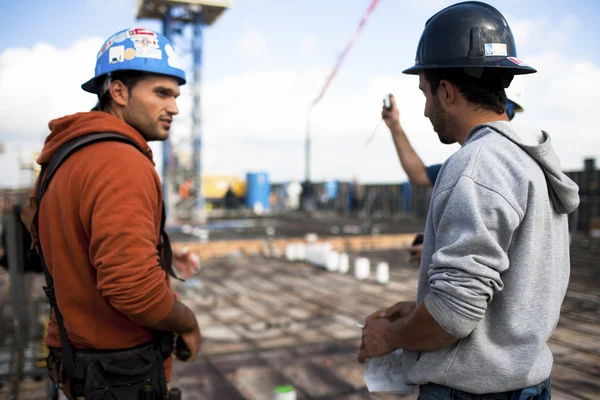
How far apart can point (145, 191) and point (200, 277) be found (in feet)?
25.1

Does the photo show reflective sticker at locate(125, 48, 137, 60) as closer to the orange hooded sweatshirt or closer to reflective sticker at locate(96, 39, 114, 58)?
reflective sticker at locate(96, 39, 114, 58)

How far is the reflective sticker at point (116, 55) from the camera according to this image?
6.94 ft

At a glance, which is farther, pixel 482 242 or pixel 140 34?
pixel 140 34

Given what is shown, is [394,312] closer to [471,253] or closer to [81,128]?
[471,253]

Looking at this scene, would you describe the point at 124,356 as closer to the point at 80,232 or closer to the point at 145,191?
the point at 80,232

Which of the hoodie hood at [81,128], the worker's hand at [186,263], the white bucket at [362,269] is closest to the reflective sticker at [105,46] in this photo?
the hoodie hood at [81,128]

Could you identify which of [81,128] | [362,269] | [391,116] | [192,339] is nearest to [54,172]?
[81,128]

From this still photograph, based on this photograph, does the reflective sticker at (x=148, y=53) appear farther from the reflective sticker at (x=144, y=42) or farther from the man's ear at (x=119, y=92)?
the man's ear at (x=119, y=92)

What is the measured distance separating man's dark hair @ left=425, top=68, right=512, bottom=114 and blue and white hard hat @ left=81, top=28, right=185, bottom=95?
1.23 meters

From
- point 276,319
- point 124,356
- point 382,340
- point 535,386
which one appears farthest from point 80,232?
point 276,319

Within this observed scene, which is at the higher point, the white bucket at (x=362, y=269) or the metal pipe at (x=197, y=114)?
the metal pipe at (x=197, y=114)

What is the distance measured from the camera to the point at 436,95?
5.51ft

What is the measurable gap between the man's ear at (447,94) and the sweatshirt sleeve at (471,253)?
366 millimetres

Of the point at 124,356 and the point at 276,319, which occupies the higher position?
the point at 124,356
